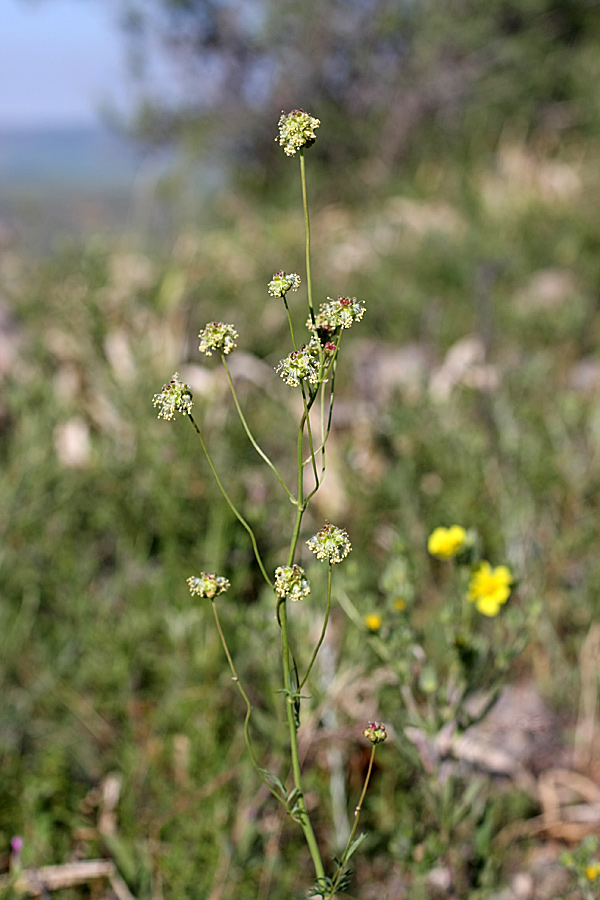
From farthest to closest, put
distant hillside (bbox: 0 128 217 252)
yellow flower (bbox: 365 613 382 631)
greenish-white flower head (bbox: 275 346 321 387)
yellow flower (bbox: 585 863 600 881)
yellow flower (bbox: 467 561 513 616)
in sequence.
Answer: distant hillside (bbox: 0 128 217 252), yellow flower (bbox: 467 561 513 616), yellow flower (bbox: 365 613 382 631), yellow flower (bbox: 585 863 600 881), greenish-white flower head (bbox: 275 346 321 387)

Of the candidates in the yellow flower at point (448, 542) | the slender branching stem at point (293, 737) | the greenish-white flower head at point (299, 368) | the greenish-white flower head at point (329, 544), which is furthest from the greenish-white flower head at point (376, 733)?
the yellow flower at point (448, 542)

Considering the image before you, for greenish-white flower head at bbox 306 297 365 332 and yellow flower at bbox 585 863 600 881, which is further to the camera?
yellow flower at bbox 585 863 600 881

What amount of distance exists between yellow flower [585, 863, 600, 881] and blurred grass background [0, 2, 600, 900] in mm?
169

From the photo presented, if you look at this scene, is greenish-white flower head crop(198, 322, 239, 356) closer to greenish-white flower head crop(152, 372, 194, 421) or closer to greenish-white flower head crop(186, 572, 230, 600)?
greenish-white flower head crop(152, 372, 194, 421)

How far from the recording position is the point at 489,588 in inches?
65.1

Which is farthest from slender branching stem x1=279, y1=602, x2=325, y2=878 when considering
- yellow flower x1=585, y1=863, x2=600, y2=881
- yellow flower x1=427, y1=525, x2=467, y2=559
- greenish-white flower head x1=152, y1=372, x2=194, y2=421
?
yellow flower x1=427, y1=525, x2=467, y2=559

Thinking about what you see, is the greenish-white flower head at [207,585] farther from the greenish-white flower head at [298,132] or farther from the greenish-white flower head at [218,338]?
the greenish-white flower head at [298,132]

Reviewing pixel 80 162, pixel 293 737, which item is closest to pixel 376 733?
pixel 293 737

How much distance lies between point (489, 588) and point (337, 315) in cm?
87

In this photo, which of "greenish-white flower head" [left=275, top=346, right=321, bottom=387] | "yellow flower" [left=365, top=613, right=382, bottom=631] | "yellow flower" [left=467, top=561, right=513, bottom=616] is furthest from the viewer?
"yellow flower" [left=467, top=561, right=513, bottom=616]

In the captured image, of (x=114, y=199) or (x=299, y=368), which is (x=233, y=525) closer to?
(x=299, y=368)

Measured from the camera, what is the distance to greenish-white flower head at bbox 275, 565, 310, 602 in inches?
38.4

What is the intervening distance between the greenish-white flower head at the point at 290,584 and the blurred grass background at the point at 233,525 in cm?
55

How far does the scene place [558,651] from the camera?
2.11 meters
